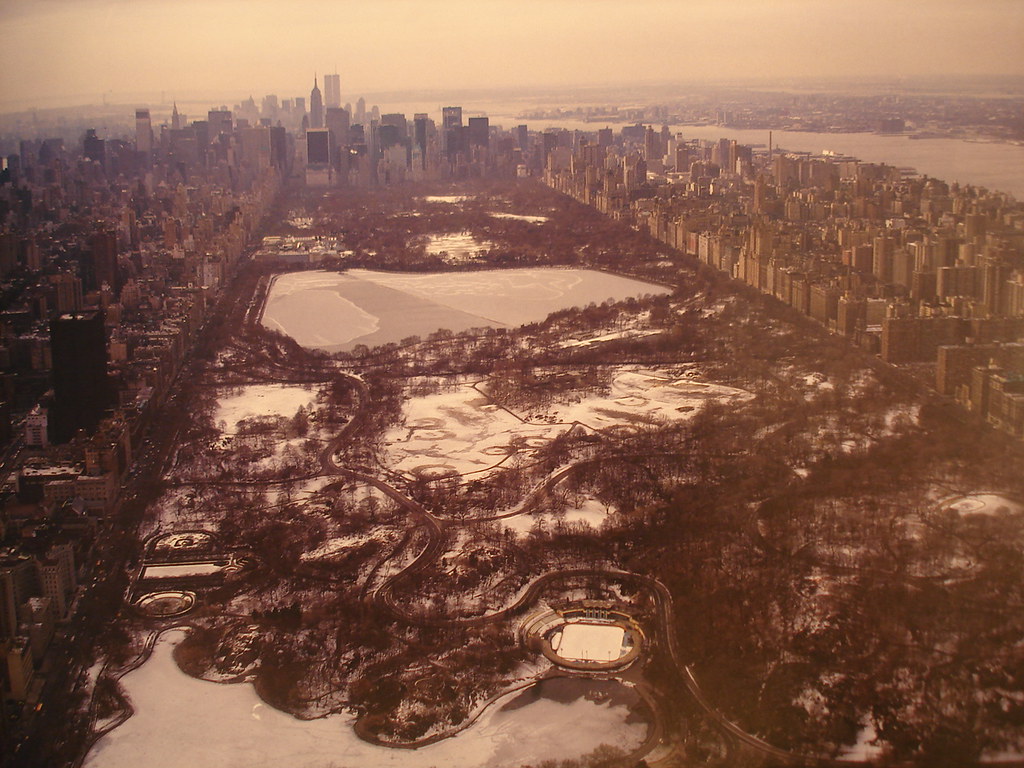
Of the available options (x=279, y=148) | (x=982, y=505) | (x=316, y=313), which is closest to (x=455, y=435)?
(x=982, y=505)

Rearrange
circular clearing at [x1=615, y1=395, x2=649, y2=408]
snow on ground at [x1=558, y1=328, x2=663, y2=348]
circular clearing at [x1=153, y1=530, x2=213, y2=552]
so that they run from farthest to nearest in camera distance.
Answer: snow on ground at [x1=558, y1=328, x2=663, y2=348], circular clearing at [x1=615, y1=395, x2=649, y2=408], circular clearing at [x1=153, y1=530, x2=213, y2=552]

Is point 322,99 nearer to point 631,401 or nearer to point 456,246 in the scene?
point 456,246

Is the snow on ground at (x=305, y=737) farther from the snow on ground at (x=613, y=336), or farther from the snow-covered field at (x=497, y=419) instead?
the snow on ground at (x=613, y=336)

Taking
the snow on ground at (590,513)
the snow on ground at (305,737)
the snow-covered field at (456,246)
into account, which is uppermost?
the snow-covered field at (456,246)

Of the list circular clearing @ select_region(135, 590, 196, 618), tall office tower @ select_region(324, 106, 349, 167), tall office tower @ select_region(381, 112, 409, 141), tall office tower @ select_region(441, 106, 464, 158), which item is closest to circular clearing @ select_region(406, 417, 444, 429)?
circular clearing @ select_region(135, 590, 196, 618)

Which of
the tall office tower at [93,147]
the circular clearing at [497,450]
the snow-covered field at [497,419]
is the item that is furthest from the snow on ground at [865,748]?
the tall office tower at [93,147]

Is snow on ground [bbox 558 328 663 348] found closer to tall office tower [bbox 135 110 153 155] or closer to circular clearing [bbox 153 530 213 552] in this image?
circular clearing [bbox 153 530 213 552]
